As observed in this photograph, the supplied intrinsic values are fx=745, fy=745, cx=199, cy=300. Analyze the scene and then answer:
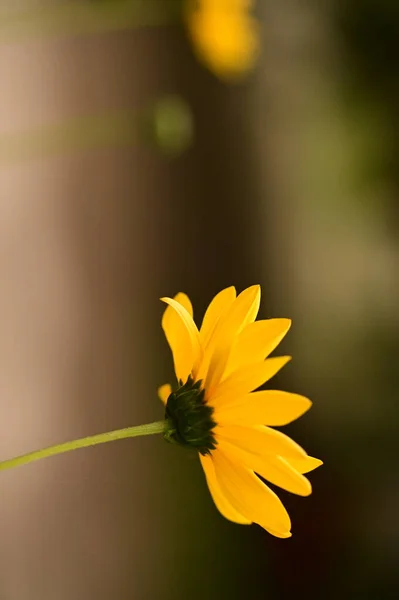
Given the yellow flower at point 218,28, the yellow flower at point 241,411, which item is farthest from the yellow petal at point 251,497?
the yellow flower at point 218,28

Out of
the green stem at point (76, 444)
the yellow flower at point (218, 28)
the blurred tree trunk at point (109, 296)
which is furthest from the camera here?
the blurred tree trunk at point (109, 296)

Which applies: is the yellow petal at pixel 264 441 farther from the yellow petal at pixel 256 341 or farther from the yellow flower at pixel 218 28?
the yellow flower at pixel 218 28

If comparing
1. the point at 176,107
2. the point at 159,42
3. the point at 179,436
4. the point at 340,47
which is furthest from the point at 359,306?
the point at 179,436

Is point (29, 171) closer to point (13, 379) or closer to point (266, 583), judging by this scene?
point (13, 379)

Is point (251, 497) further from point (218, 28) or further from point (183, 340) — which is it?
point (218, 28)

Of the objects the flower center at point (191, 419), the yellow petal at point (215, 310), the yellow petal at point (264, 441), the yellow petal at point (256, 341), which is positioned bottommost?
the yellow petal at point (264, 441)

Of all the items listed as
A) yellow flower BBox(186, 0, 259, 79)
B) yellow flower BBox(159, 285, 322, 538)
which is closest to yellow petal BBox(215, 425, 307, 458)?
yellow flower BBox(159, 285, 322, 538)

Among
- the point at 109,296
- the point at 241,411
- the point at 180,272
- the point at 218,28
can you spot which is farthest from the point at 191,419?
the point at 180,272
